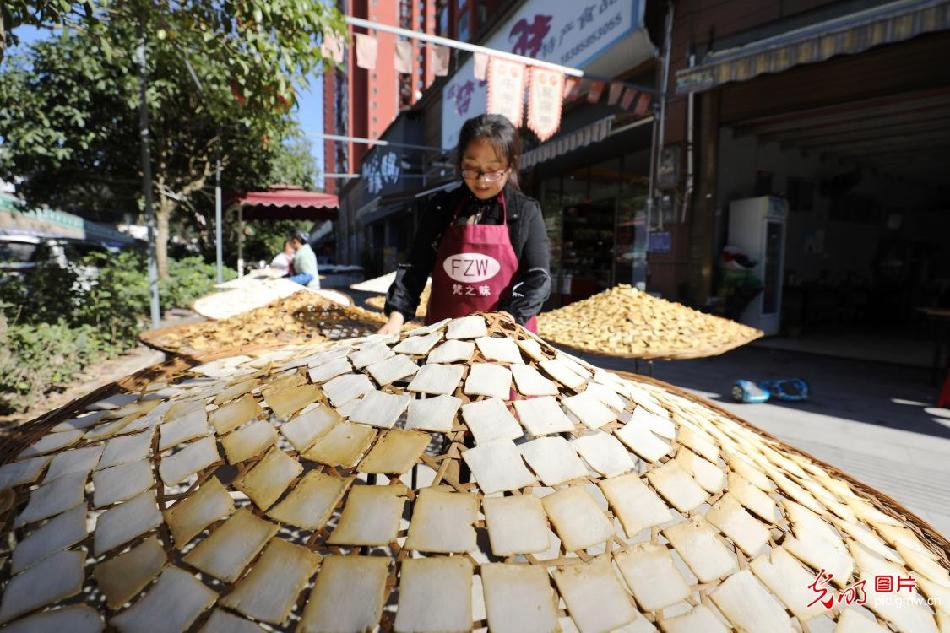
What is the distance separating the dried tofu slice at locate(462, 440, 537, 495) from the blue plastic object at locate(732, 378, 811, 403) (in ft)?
12.3

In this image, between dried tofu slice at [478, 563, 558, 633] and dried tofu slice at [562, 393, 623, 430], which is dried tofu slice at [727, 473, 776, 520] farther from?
dried tofu slice at [478, 563, 558, 633]

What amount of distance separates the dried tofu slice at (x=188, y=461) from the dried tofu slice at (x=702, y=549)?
481mm

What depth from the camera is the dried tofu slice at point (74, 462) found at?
1.78ft

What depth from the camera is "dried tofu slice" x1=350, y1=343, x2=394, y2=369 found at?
2.01 feet

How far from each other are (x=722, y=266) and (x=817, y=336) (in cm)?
223

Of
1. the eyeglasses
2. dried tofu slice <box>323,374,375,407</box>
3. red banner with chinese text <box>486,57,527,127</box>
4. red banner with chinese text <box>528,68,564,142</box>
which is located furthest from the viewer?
red banner with chinese text <box>528,68,564,142</box>

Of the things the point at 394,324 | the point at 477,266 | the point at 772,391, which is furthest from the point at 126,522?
the point at 772,391

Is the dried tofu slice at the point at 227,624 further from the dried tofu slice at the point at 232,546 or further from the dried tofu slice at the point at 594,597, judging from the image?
the dried tofu slice at the point at 594,597

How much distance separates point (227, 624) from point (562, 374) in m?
0.42

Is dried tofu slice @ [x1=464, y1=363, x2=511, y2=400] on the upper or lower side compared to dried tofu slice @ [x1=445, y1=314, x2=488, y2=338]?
lower

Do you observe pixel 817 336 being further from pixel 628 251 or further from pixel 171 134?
pixel 171 134

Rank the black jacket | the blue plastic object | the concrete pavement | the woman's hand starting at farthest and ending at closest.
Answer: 1. the blue plastic object
2. the concrete pavement
3. the black jacket
4. the woman's hand

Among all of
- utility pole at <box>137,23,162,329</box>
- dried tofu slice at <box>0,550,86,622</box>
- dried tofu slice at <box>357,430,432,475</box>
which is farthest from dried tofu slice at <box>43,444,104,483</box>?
utility pole at <box>137,23,162,329</box>

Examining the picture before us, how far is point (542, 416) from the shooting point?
0.54m
